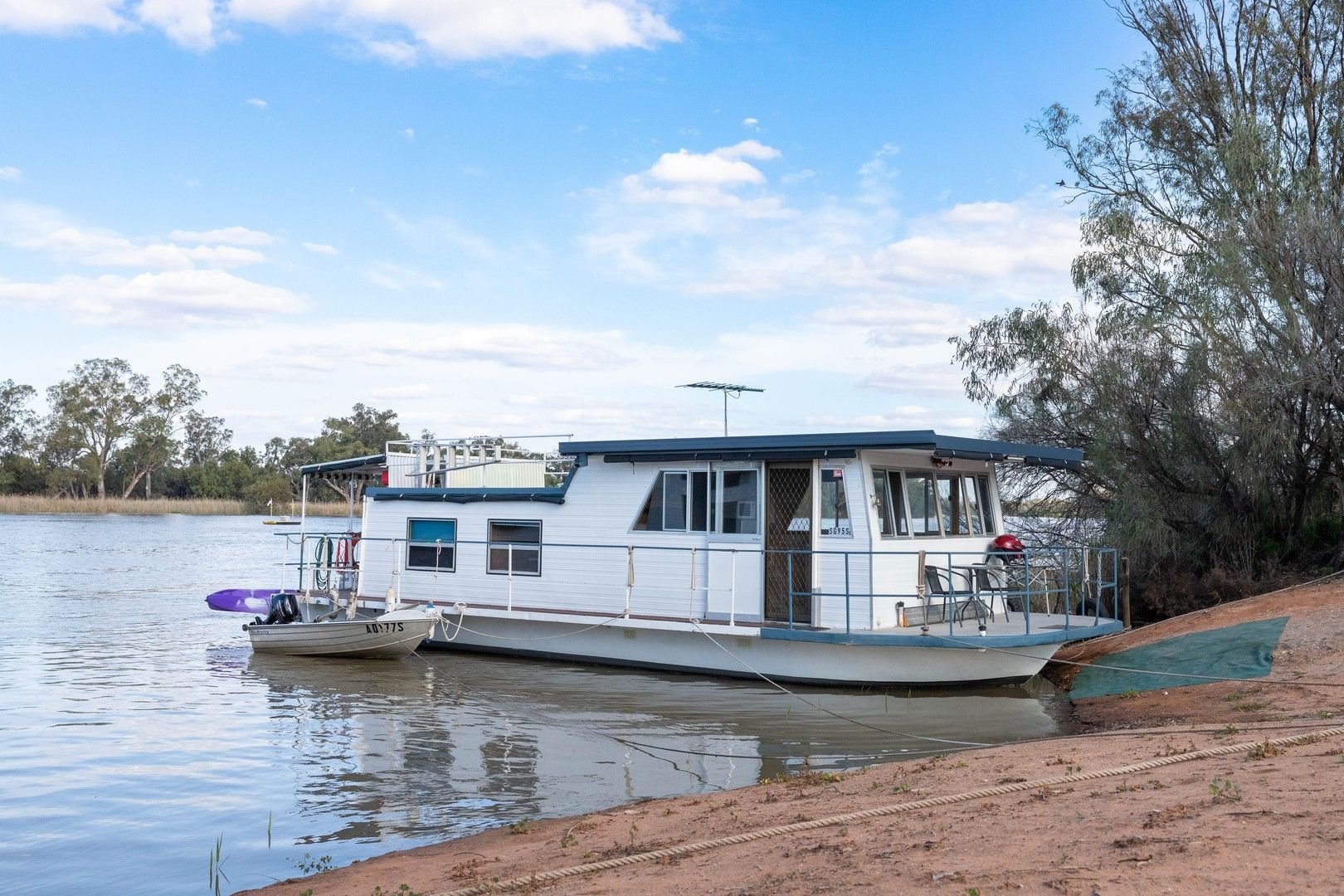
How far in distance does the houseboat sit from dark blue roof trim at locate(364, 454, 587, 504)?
39 millimetres

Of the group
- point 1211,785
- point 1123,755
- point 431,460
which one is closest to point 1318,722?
point 1123,755

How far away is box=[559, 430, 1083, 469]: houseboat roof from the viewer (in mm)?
13836

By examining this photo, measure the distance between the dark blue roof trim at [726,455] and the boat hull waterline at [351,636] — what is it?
4059 millimetres

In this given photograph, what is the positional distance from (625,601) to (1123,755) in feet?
28.2

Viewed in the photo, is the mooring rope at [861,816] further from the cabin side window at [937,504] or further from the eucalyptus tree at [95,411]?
the eucalyptus tree at [95,411]

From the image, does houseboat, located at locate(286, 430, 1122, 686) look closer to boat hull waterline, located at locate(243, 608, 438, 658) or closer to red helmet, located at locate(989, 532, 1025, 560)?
red helmet, located at locate(989, 532, 1025, 560)

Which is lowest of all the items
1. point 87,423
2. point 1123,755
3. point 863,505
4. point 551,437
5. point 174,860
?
point 174,860

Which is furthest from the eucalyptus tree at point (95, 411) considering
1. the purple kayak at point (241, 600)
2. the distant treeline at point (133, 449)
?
the purple kayak at point (241, 600)

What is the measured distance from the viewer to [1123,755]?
335 inches

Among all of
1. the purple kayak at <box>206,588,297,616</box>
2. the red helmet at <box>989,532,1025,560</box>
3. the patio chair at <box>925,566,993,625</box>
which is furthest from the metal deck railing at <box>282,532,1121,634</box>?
the purple kayak at <box>206,588,297,616</box>

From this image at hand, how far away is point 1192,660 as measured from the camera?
552 inches

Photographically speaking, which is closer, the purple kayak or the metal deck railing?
the metal deck railing

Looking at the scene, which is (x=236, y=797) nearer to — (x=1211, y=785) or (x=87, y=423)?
(x=1211, y=785)

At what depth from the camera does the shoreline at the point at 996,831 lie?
17.8 ft
